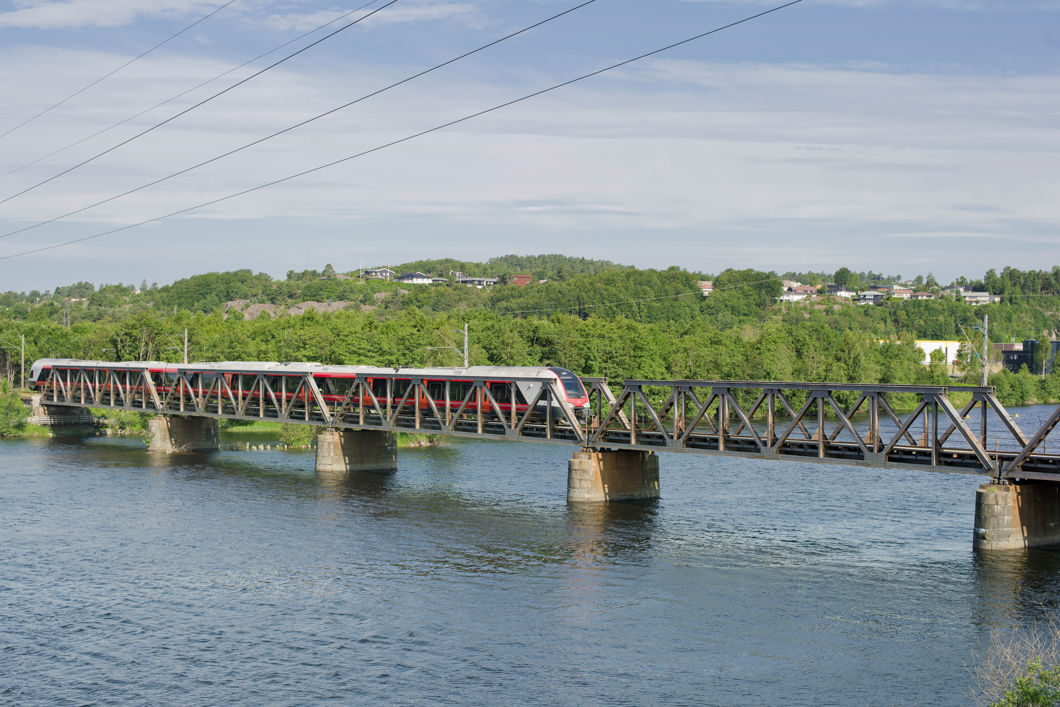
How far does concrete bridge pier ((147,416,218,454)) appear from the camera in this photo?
10638cm

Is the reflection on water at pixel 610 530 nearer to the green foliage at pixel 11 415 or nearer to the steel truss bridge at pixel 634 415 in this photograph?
the steel truss bridge at pixel 634 415

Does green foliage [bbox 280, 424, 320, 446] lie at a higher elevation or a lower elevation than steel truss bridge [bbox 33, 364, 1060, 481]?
lower

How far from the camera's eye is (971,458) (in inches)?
2064

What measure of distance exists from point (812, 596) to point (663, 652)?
395 inches

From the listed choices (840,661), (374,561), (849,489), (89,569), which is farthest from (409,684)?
(849,489)

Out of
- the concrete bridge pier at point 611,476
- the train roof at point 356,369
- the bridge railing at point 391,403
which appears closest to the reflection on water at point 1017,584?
the concrete bridge pier at point 611,476

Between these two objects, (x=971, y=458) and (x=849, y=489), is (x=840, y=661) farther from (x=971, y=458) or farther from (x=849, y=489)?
(x=849, y=489)

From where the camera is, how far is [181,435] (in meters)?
107

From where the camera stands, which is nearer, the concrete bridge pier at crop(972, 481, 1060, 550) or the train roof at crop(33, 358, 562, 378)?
the concrete bridge pier at crop(972, 481, 1060, 550)

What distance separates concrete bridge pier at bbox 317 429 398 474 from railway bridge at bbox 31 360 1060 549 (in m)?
0.10

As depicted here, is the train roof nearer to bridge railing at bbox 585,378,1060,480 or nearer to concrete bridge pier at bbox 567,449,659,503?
bridge railing at bbox 585,378,1060,480

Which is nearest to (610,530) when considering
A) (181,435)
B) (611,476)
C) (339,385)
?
(611,476)

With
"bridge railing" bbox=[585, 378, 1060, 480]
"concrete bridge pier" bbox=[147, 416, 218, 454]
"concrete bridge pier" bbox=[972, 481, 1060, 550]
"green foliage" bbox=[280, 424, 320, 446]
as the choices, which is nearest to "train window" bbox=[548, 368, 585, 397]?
"bridge railing" bbox=[585, 378, 1060, 480]

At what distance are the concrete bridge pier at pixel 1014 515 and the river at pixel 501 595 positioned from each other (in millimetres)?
975
